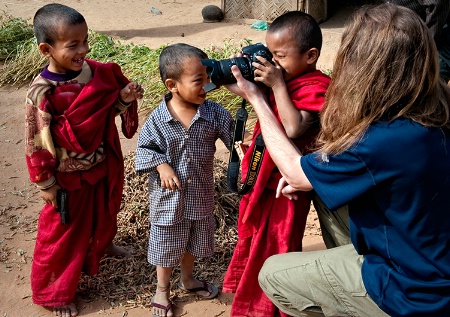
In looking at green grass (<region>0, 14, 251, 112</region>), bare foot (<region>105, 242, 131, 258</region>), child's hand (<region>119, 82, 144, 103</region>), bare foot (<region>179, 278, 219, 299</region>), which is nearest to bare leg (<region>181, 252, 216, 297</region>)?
bare foot (<region>179, 278, 219, 299</region>)

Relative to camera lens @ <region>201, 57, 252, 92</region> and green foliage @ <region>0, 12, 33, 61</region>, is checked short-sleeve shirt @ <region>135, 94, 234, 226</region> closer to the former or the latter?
camera lens @ <region>201, 57, 252, 92</region>

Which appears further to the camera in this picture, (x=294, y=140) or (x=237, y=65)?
(x=294, y=140)

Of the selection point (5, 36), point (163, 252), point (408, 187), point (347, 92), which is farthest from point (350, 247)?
point (5, 36)

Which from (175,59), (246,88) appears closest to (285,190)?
(246,88)

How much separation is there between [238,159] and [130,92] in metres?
0.72

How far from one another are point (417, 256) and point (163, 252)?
1.29m

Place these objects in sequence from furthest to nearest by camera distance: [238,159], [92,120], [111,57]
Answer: [111,57] < [92,120] < [238,159]

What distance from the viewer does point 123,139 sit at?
203 inches

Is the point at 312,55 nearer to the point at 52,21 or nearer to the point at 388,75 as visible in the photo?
the point at 388,75

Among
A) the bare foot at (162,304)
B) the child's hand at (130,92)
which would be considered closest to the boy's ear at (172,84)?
the child's hand at (130,92)

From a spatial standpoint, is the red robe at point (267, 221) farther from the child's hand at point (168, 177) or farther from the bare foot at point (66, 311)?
the bare foot at point (66, 311)

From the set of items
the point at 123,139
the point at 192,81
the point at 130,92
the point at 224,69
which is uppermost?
the point at 224,69

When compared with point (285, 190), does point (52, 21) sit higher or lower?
higher

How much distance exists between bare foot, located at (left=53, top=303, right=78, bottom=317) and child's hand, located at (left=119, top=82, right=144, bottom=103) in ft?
3.69
